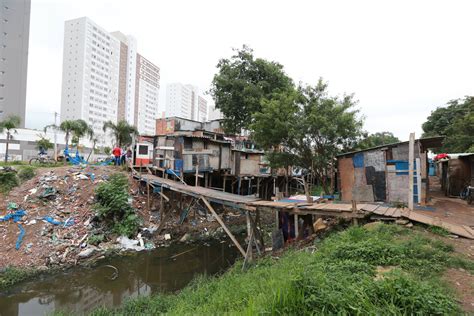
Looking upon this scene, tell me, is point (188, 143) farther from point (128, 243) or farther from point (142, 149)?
point (128, 243)

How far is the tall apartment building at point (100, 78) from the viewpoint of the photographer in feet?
192

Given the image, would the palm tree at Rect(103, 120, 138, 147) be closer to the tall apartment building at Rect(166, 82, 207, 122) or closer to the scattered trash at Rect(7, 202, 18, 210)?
the scattered trash at Rect(7, 202, 18, 210)

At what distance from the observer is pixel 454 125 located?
19.8 m

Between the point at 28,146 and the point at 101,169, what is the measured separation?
1406 inches

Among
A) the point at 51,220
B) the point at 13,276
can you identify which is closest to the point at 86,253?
the point at 13,276

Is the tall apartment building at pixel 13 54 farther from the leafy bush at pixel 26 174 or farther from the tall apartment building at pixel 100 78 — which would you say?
the leafy bush at pixel 26 174

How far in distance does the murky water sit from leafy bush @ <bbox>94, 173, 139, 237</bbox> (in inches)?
59.8

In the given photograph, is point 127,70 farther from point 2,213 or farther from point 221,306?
point 221,306

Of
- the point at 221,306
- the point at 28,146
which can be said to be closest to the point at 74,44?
the point at 28,146

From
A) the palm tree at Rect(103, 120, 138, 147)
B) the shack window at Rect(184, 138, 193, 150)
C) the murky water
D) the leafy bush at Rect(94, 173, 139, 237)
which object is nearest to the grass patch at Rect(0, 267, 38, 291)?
the murky water

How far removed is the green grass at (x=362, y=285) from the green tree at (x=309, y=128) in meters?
7.36

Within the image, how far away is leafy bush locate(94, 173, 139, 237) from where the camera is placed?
411 inches

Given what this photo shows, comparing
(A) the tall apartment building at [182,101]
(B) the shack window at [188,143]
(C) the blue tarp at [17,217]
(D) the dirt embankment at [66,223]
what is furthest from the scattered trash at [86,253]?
(A) the tall apartment building at [182,101]

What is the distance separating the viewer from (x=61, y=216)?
33.8ft
